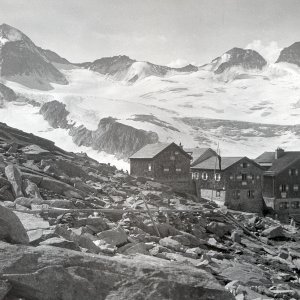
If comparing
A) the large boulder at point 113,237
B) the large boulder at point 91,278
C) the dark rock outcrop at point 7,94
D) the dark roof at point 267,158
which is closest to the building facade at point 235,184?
the dark roof at point 267,158

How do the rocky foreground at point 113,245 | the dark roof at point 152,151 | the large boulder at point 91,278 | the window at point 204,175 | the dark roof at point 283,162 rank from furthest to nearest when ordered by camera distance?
the dark roof at point 283,162, the window at point 204,175, the dark roof at point 152,151, the rocky foreground at point 113,245, the large boulder at point 91,278

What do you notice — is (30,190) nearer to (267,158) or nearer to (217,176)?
(217,176)

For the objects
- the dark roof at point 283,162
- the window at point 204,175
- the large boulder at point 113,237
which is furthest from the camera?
the dark roof at point 283,162

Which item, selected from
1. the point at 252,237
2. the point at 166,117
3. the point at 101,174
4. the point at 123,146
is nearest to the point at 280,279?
the point at 252,237

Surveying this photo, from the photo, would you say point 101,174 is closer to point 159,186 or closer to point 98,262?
point 159,186

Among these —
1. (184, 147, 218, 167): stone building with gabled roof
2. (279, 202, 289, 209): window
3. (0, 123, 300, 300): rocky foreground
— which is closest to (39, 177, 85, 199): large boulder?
(0, 123, 300, 300): rocky foreground

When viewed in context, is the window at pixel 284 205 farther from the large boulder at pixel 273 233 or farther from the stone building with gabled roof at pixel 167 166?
the large boulder at pixel 273 233
